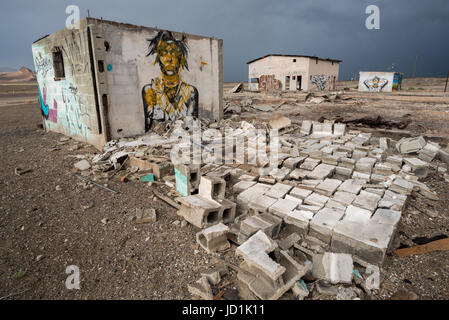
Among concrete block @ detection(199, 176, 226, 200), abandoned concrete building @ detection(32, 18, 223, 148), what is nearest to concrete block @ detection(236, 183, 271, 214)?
concrete block @ detection(199, 176, 226, 200)

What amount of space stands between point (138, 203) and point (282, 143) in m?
4.01

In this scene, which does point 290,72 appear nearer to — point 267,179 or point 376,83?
point 376,83

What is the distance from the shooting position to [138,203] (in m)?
4.53

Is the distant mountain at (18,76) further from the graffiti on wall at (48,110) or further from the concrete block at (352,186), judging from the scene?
the concrete block at (352,186)

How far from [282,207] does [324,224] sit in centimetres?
65

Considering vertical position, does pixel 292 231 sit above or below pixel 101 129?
below

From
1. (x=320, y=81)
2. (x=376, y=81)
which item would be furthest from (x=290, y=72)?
(x=376, y=81)

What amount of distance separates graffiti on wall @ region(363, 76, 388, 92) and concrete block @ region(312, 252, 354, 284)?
37.6 m

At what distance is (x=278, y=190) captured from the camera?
14.1 ft

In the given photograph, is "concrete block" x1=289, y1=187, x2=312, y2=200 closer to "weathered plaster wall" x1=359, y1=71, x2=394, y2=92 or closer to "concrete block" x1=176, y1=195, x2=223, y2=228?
"concrete block" x1=176, y1=195, x2=223, y2=228

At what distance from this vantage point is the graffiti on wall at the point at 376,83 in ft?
109

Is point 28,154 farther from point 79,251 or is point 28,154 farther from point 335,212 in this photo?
point 335,212

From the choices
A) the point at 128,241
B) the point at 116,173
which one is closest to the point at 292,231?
the point at 128,241

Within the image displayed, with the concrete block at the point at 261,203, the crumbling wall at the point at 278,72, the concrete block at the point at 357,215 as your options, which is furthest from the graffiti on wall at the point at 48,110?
the crumbling wall at the point at 278,72
